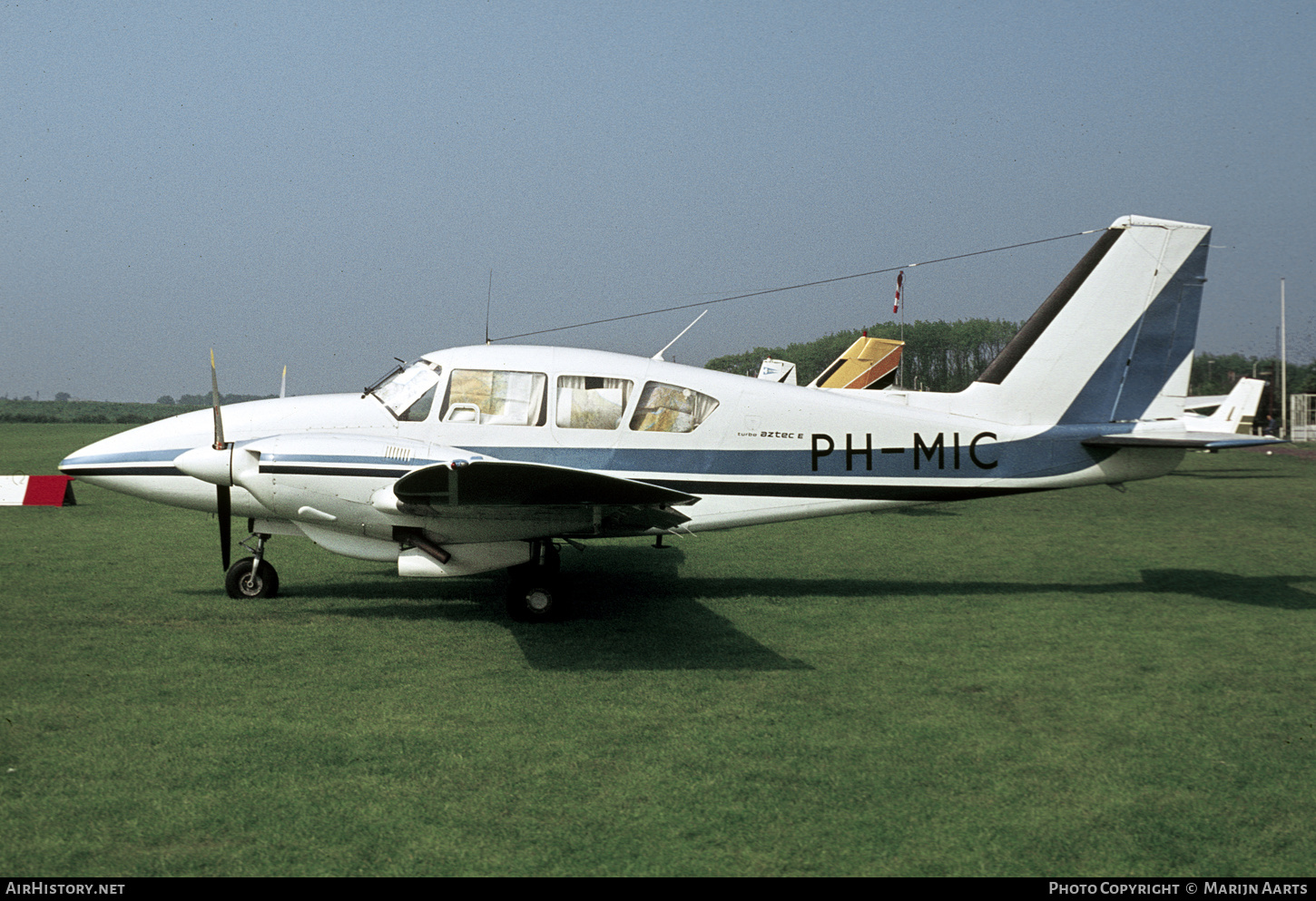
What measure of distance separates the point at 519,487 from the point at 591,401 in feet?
6.31

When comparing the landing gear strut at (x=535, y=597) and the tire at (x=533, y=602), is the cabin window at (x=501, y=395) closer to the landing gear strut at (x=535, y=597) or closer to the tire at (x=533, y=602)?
the landing gear strut at (x=535, y=597)

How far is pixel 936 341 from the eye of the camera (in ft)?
418

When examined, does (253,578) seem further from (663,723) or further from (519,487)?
(663,723)

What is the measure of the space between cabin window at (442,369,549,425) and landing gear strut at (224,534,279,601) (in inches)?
94.2

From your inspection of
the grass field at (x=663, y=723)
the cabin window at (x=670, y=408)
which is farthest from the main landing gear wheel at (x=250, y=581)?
the cabin window at (x=670, y=408)

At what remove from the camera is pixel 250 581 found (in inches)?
349

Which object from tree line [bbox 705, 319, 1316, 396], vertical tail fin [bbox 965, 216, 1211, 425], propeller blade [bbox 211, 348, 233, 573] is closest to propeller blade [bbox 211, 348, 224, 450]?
propeller blade [bbox 211, 348, 233, 573]

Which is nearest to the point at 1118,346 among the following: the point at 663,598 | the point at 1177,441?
the point at 1177,441

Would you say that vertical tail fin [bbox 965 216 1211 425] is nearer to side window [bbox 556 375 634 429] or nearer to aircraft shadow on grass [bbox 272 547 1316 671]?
aircraft shadow on grass [bbox 272 547 1316 671]

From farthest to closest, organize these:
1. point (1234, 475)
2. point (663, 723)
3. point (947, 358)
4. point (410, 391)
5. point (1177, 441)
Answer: point (947, 358) < point (1234, 475) < point (1177, 441) < point (410, 391) < point (663, 723)

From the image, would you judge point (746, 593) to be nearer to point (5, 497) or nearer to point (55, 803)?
point (55, 803)

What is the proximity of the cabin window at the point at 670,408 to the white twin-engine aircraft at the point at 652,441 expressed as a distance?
0.07 feet

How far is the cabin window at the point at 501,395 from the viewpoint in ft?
28.8

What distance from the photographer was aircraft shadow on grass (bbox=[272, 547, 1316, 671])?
7203mm
